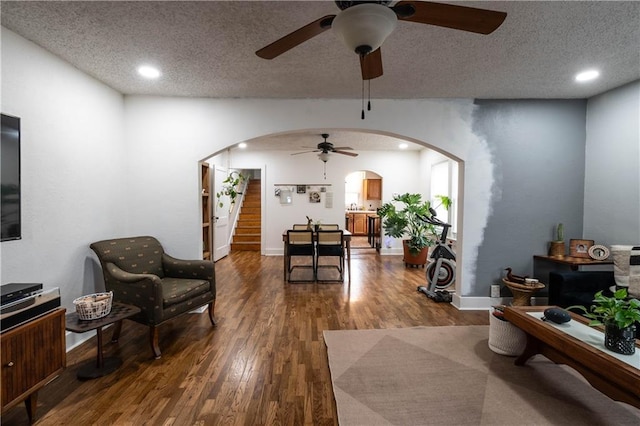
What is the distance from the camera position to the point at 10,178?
2.01 m

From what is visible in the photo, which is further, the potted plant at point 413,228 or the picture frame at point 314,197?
the picture frame at point 314,197

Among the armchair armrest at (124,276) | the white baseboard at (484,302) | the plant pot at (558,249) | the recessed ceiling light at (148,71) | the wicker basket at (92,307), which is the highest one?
the recessed ceiling light at (148,71)

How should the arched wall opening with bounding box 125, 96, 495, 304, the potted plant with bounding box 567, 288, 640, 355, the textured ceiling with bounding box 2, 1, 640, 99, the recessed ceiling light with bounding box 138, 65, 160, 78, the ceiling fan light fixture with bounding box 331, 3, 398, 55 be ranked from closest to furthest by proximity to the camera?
the ceiling fan light fixture with bounding box 331, 3, 398, 55
the potted plant with bounding box 567, 288, 640, 355
the textured ceiling with bounding box 2, 1, 640, 99
the recessed ceiling light with bounding box 138, 65, 160, 78
the arched wall opening with bounding box 125, 96, 495, 304

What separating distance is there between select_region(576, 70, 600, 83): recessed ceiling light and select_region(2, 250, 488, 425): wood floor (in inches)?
103

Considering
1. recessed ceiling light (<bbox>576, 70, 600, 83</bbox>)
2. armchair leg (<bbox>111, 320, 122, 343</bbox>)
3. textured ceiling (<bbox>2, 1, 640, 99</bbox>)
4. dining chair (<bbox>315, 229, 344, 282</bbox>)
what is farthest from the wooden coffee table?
armchair leg (<bbox>111, 320, 122, 343</bbox>)

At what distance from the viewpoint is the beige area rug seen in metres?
1.74

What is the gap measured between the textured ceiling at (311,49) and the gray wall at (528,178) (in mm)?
237

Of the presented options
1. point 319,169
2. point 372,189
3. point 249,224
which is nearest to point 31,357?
point 319,169

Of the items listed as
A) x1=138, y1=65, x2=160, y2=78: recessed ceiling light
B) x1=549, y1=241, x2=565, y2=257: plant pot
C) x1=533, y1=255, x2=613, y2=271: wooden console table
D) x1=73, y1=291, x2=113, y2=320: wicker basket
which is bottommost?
x1=73, y1=291, x2=113, y2=320: wicker basket

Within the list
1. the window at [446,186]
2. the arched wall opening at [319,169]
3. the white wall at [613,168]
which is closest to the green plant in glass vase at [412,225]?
the window at [446,186]

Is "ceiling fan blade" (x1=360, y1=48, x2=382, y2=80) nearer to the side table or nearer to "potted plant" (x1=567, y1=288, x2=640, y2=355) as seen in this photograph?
"potted plant" (x1=567, y1=288, x2=640, y2=355)

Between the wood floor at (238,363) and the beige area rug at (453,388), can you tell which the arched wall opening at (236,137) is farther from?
the beige area rug at (453,388)

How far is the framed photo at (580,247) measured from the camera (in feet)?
10.6

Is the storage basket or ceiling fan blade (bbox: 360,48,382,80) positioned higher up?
ceiling fan blade (bbox: 360,48,382,80)
